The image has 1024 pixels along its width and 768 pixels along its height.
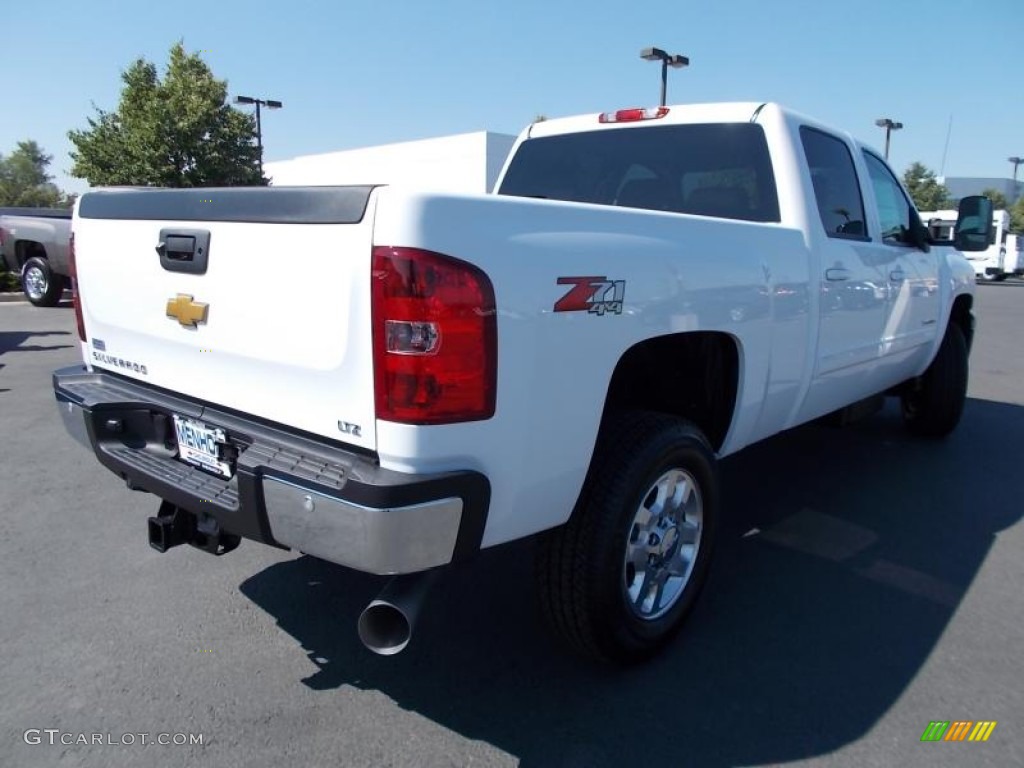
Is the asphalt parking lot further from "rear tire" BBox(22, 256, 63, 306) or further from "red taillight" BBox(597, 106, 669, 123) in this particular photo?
"rear tire" BBox(22, 256, 63, 306)

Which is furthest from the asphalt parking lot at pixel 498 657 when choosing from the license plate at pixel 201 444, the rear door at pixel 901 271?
the rear door at pixel 901 271

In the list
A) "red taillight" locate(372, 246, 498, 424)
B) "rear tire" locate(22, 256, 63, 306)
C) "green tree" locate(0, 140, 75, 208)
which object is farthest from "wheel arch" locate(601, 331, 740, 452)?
"green tree" locate(0, 140, 75, 208)

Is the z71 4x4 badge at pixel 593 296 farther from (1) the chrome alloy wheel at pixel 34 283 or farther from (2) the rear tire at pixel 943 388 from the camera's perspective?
(1) the chrome alloy wheel at pixel 34 283

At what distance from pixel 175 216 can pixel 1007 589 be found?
380 centimetres

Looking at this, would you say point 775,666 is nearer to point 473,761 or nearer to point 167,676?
point 473,761

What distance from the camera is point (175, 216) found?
7.81 feet

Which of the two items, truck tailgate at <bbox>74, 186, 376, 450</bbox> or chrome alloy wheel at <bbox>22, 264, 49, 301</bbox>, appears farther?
chrome alloy wheel at <bbox>22, 264, 49, 301</bbox>

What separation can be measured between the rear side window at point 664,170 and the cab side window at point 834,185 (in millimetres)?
306

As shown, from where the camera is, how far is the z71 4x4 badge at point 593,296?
205cm

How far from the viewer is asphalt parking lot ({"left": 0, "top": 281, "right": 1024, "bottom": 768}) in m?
2.28

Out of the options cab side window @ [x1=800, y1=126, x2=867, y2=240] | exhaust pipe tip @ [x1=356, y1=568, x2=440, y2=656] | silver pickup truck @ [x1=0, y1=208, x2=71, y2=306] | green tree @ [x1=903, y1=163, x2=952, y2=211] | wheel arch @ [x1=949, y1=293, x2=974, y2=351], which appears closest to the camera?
exhaust pipe tip @ [x1=356, y1=568, x2=440, y2=656]

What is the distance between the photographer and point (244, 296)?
85.9 inches

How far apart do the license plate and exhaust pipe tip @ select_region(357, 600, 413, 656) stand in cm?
66

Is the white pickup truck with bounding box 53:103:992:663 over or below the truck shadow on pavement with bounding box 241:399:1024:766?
over
